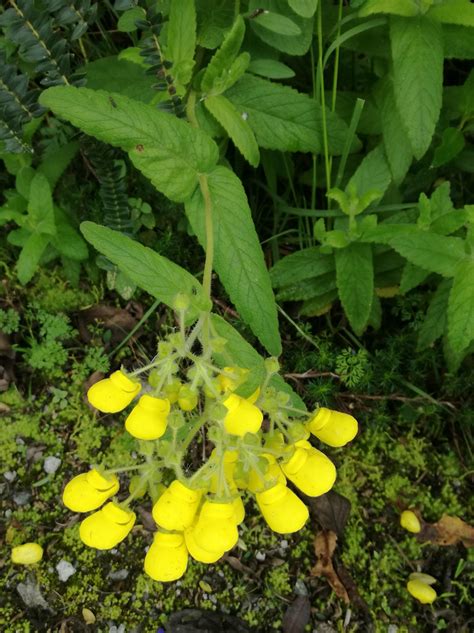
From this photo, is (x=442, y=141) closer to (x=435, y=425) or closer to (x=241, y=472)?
(x=435, y=425)

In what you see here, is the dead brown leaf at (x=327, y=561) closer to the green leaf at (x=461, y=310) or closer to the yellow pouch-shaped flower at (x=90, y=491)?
the green leaf at (x=461, y=310)

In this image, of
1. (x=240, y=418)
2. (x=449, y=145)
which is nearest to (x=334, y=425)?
(x=240, y=418)

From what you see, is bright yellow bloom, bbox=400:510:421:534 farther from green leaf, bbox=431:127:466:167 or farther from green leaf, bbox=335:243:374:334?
green leaf, bbox=431:127:466:167

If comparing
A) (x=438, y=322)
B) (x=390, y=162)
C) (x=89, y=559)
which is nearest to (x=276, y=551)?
(x=89, y=559)

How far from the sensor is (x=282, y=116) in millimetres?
1783

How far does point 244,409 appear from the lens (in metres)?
1.11

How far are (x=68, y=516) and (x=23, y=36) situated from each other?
51.6 inches

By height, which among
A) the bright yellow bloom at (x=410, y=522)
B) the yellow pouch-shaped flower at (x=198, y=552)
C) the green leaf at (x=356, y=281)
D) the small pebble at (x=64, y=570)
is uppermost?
the yellow pouch-shaped flower at (x=198, y=552)

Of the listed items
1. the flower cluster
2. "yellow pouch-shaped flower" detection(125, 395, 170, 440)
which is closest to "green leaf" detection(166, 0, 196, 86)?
the flower cluster

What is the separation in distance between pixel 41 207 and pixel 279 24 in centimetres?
83

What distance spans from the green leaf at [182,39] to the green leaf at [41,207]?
0.54 m

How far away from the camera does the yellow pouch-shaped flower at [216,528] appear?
108 centimetres

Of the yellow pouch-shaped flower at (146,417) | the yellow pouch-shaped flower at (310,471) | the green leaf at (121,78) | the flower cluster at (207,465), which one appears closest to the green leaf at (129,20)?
the green leaf at (121,78)

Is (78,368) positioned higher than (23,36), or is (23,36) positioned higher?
(23,36)
